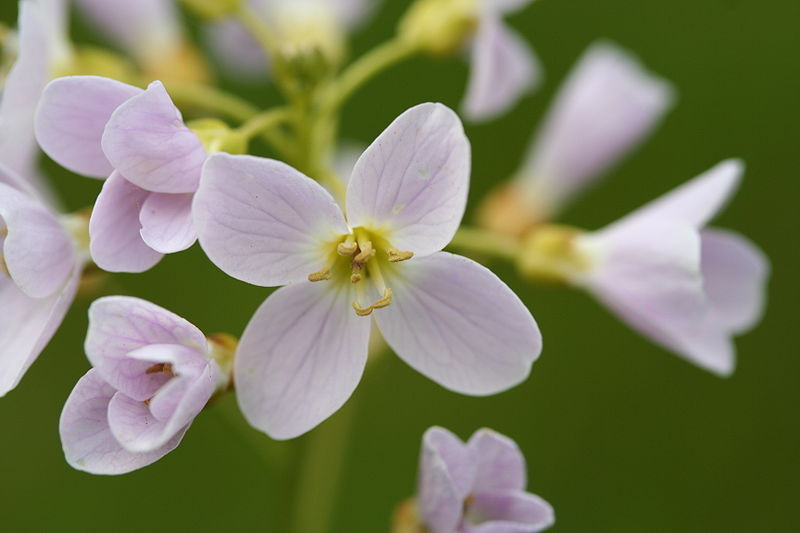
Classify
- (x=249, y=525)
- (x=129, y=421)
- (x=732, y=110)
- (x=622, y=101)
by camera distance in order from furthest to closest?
(x=732, y=110), (x=249, y=525), (x=622, y=101), (x=129, y=421)

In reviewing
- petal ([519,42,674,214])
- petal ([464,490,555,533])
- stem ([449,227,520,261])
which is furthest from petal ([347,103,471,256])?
petal ([519,42,674,214])

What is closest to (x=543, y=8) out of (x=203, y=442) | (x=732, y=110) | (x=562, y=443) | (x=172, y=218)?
(x=732, y=110)

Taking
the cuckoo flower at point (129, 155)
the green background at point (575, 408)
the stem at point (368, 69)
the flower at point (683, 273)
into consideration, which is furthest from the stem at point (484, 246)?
the green background at point (575, 408)

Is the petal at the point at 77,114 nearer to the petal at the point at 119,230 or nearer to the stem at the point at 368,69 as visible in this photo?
the petal at the point at 119,230

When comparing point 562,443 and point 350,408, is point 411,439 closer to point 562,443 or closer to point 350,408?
point 562,443

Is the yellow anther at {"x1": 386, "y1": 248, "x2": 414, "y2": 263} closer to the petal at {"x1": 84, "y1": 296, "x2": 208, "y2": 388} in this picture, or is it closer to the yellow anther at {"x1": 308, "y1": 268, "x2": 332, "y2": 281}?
the yellow anther at {"x1": 308, "y1": 268, "x2": 332, "y2": 281}

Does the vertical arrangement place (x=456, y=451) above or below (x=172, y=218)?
below
